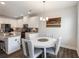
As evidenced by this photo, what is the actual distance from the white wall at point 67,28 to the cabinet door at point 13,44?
144cm

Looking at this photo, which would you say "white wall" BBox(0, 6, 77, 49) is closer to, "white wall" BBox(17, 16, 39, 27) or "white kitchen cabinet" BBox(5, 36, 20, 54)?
"white wall" BBox(17, 16, 39, 27)

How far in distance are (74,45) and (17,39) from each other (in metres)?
2.56

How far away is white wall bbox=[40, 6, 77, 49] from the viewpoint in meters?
3.27

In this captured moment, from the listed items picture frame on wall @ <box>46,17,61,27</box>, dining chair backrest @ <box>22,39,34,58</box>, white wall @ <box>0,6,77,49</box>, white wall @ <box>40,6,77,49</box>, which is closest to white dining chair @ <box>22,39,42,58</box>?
dining chair backrest @ <box>22,39,34,58</box>

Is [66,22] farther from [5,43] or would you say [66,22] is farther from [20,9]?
[5,43]

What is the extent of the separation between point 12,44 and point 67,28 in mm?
2535

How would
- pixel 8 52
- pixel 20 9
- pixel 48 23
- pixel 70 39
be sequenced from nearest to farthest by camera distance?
1. pixel 8 52
2. pixel 20 9
3. pixel 70 39
4. pixel 48 23

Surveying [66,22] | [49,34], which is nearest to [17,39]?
[49,34]

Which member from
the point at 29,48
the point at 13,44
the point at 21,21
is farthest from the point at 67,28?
the point at 13,44

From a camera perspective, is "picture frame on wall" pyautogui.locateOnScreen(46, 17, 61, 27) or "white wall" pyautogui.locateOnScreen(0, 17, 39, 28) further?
"picture frame on wall" pyautogui.locateOnScreen(46, 17, 61, 27)

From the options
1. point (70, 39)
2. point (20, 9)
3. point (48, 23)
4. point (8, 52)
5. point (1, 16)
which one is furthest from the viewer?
point (48, 23)

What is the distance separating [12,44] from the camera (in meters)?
2.96

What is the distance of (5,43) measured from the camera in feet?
9.46

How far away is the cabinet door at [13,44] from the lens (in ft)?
9.30
